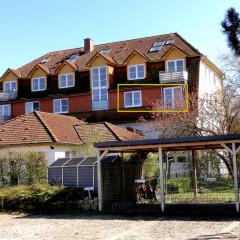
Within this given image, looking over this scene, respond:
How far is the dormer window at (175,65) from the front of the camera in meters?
43.9

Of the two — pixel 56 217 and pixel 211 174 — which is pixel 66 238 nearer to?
pixel 56 217

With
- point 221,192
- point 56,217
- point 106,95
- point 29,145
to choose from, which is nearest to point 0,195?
point 56,217

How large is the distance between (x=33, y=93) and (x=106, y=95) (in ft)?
27.1

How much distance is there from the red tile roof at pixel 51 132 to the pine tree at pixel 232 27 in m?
20.4

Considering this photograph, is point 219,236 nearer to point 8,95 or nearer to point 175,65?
point 175,65

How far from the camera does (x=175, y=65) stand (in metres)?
44.2

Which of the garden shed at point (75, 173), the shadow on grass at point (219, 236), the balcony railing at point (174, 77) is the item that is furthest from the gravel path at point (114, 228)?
the balcony railing at point (174, 77)

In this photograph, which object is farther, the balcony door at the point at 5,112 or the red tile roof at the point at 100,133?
the balcony door at the point at 5,112

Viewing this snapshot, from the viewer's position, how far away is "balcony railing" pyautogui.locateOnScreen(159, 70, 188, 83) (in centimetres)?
4284

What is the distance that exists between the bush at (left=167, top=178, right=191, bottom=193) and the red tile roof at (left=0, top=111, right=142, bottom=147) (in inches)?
368

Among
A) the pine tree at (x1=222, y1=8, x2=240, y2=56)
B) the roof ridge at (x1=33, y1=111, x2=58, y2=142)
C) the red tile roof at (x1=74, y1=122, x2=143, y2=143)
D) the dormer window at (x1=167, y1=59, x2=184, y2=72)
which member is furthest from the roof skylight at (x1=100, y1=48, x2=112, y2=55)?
the pine tree at (x1=222, y1=8, x2=240, y2=56)

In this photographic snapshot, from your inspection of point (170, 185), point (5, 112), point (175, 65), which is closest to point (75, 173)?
point (170, 185)

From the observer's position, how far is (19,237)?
1440 cm

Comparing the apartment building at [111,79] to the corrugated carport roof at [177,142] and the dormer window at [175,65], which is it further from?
the corrugated carport roof at [177,142]
